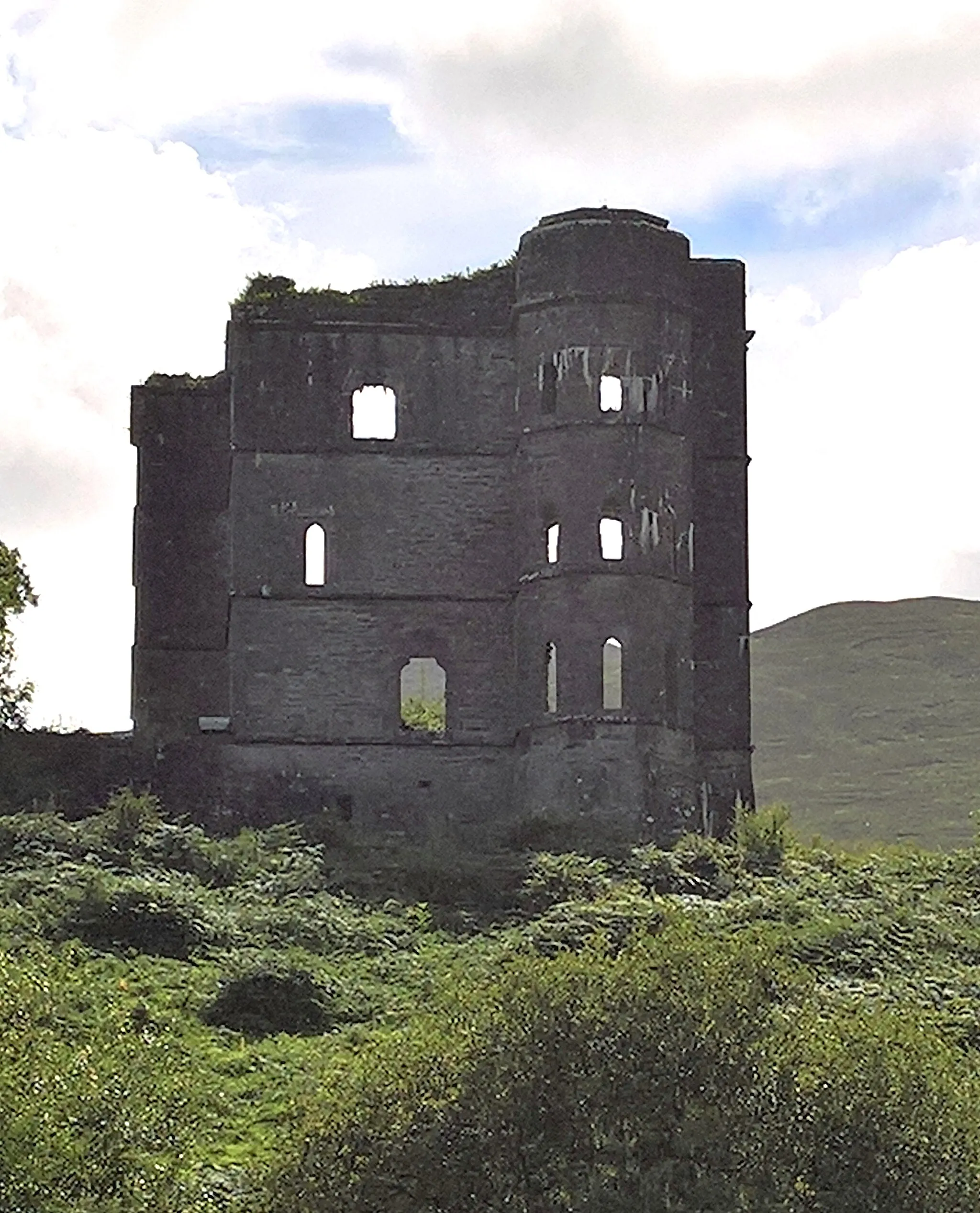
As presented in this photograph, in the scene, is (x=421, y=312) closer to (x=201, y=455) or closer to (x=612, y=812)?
(x=201, y=455)

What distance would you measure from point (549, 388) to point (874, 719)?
110 feet

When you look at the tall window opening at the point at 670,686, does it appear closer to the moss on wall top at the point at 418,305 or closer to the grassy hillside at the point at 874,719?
the moss on wall top at the point at 418,305

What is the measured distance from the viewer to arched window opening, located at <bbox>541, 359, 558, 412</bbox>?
143ft

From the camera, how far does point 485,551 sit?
44188 millimetres

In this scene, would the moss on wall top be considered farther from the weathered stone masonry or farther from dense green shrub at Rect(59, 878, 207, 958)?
dense green shrub at Rect(59, 878, 207, 958)

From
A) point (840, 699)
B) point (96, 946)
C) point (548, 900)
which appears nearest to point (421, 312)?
point (548, 900)

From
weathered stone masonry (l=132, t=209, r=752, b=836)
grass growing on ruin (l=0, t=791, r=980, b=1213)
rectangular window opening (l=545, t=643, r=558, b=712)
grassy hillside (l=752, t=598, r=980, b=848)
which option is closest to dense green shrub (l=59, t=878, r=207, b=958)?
grass growing on ruin (l=0, t=791, r=980, b=1213)

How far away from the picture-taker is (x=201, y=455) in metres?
46.1

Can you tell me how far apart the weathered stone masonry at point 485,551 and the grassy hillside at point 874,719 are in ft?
60.7

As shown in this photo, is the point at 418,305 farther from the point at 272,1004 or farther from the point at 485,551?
the point at 272,1004

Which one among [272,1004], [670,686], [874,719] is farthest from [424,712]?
[874,719]

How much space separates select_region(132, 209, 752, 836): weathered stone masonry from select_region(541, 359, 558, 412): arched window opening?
1.1 inches

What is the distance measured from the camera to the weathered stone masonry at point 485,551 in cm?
4266

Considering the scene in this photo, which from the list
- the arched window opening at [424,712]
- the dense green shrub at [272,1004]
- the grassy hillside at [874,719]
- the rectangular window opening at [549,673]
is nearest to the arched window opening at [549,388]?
the rectangular window opening at [549,673]
